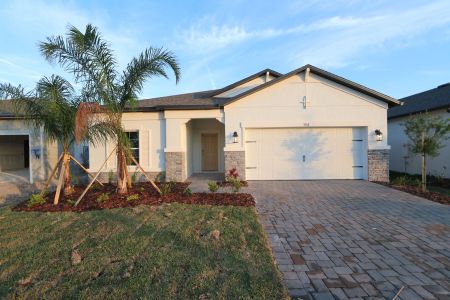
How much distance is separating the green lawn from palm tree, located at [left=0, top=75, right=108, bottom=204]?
2636mm

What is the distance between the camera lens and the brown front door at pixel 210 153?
14.2m

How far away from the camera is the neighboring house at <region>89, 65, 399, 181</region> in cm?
1030

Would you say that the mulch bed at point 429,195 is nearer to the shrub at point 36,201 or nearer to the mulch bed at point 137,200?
the mulch bed at point 137,200

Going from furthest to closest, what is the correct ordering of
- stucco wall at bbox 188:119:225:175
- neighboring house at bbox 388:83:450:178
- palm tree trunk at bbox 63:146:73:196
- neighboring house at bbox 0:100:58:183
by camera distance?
stucco wall at bbox 188:119:225:175 → neighboring house at bbox 0:100:58:183 → neighboring house at bbox 388:83:450:178 → palm tree trunk at bbox 63:146:73:196

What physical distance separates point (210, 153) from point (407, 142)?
1034 centimetres

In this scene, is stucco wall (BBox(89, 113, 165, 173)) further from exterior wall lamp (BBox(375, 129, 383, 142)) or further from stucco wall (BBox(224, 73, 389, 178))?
exterior wall lamp (BBox(375, 129, 383, 142))

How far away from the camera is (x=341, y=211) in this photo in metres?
6.15

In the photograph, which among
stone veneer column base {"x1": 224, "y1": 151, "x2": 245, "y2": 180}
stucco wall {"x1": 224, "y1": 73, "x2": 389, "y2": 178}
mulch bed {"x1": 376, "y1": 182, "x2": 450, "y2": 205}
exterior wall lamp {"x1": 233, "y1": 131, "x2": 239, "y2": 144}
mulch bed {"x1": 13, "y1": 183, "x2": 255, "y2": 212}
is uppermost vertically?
stucco wall {"x1": 224, "y1": 73, "x2": 389, "y2": 178}

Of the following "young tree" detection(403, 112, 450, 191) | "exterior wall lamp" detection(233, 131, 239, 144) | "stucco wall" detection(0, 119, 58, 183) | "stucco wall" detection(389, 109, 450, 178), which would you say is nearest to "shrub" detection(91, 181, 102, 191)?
"stucco wall" detection(0, 119, 58, 183)

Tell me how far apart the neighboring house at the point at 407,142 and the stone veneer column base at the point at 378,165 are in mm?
1528

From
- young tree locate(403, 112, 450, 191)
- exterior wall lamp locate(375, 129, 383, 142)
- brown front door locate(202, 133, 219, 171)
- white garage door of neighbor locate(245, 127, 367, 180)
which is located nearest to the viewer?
young tree locate(403, 112, 450, 191)

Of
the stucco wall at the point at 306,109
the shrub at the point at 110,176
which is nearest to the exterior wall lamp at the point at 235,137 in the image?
the stucco wall at the point at 306,109

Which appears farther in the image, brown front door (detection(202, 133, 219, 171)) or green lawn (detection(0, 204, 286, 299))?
brown front door (detection(202, 133, 219, 171))

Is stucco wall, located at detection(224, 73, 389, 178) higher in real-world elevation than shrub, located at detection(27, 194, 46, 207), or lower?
higher
